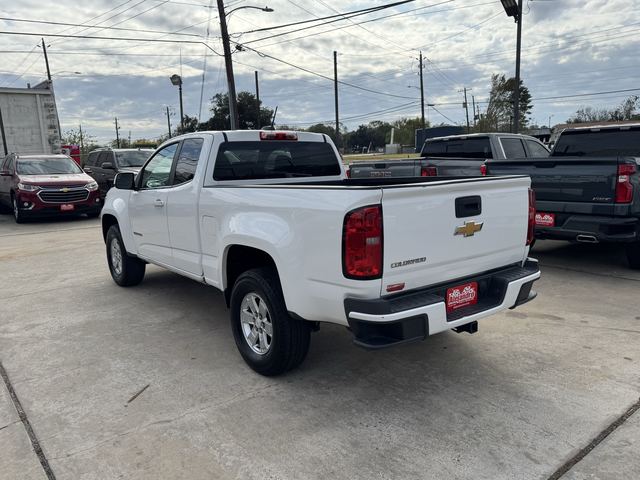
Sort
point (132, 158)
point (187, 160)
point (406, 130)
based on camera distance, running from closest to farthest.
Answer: point (187, 160)
point (132, 158)
point (406, 130)

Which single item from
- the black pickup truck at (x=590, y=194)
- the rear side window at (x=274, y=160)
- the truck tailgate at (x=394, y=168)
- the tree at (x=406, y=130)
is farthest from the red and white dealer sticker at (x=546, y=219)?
the tree at (x=406, y=130)

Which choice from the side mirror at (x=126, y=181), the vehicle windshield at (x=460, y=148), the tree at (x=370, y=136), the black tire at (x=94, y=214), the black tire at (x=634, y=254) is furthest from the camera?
the tree at (x=370, y=136)

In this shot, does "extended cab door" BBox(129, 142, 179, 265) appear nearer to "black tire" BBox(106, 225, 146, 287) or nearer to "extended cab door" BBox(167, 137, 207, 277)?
"extended cab door" BBox(167, 137, 207, 277)

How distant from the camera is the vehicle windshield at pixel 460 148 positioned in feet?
30.8

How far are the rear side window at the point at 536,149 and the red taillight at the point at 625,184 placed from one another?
4416mm

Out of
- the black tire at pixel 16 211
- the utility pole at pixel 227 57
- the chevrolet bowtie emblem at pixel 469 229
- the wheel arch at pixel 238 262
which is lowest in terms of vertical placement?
the black tire at pixel 16 211

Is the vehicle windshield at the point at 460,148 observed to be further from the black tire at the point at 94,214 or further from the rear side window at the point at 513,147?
the black tire at the point at 94,214

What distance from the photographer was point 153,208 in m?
5.18

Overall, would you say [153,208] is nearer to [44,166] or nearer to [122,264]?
[122,264]

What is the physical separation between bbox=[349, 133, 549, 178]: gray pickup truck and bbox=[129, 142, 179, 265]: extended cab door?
13.9 feet

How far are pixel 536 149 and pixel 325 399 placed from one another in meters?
8.61

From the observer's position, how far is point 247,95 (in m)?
50.5

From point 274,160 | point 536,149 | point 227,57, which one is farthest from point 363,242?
point 227,57

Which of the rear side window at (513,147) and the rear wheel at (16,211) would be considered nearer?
the rear side window at (513,147)
